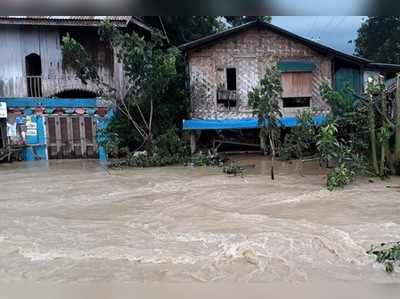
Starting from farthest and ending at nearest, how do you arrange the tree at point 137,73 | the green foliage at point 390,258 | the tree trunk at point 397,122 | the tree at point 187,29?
1. the tree at point 187,29
2. the tree at point 137,73
3. the tree trunk at point 397,122
4. the green foliage at point 390,258

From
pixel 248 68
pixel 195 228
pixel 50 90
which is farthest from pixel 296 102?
pixel 195 228

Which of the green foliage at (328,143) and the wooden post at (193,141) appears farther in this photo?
the wooden post at (193,141)

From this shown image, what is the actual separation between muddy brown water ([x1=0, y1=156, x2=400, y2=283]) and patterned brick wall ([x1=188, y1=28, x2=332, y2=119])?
4.40m

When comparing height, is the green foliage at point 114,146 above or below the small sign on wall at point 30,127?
below

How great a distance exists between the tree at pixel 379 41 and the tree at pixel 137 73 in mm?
15696

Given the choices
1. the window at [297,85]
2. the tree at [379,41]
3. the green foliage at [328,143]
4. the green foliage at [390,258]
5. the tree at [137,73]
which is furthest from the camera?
the tree at [379,41]

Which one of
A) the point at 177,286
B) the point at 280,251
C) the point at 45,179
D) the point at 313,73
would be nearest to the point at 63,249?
the point at 177,286

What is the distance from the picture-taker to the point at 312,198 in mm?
8734

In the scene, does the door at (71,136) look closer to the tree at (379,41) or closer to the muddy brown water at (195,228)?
the muddy brown water at (195,228)

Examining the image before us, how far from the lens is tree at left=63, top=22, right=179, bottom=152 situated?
13508 millimetres

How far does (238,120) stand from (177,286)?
35.2 feet

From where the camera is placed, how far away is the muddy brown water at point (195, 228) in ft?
16.2

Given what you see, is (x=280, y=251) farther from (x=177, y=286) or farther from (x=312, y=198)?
(x=312, y=198)

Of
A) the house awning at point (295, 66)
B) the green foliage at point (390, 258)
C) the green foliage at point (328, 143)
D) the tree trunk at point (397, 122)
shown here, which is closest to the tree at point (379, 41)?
the house awning at point (295, 66)
